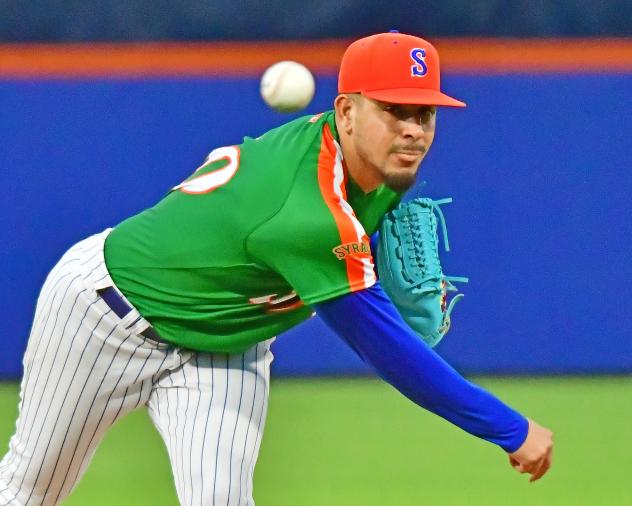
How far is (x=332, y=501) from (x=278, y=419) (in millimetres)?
998

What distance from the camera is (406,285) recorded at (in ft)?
10.1

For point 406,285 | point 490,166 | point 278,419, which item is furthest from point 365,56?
point 490,166

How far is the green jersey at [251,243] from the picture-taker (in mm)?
2592

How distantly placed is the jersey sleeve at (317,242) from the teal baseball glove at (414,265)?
0.44 metres

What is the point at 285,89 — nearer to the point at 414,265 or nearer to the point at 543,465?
the point at 414,265

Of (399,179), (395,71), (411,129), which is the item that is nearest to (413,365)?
(399,179)

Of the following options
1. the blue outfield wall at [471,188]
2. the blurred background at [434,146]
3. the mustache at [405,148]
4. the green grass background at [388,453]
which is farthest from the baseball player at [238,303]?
the blue outfield wall at [471,188]

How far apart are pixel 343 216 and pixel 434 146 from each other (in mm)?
3050

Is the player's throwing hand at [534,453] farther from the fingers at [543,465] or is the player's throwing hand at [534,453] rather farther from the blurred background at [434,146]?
the blurred background at [434,146]

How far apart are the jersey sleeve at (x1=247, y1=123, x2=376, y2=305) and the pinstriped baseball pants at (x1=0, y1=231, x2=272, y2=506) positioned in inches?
17.9

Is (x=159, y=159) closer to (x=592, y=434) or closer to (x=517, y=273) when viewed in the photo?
(x=517, y=273)

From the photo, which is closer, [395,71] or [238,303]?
[395,71]

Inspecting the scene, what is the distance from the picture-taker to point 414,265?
10.1 ft

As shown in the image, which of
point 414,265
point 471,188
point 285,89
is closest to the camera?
point 414,265
